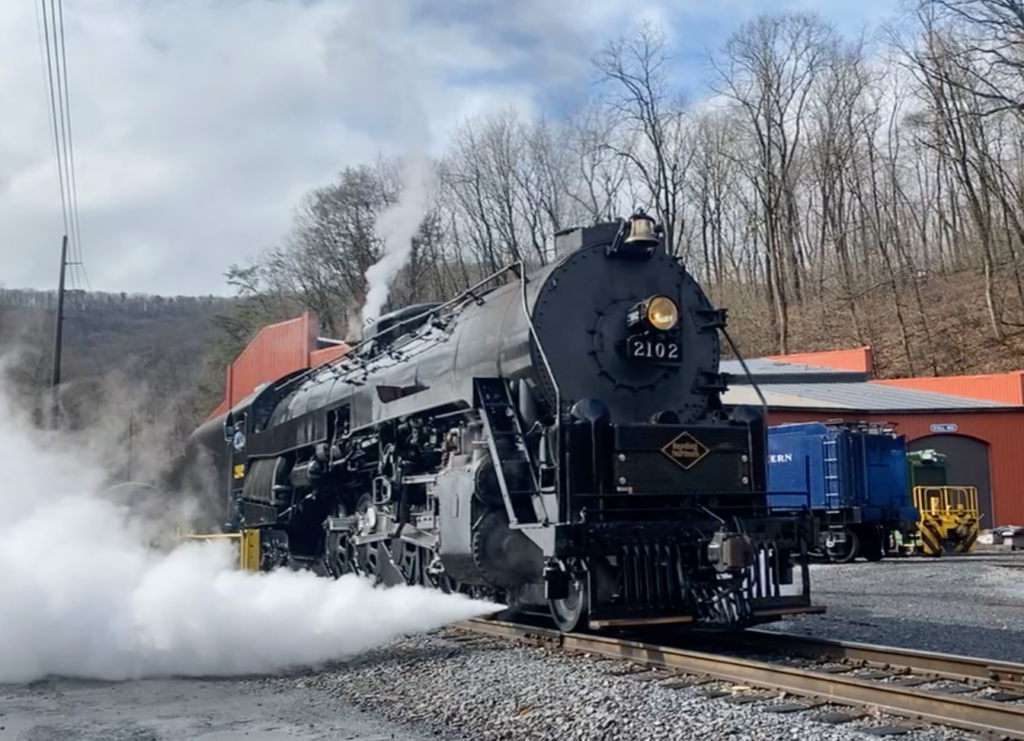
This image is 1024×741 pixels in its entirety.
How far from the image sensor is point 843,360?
36.0 m

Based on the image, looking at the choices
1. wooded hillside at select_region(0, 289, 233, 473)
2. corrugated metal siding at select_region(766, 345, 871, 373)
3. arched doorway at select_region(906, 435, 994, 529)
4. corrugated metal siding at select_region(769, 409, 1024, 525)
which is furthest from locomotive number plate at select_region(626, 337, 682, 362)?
corrugated metal siding at select_region(766, 345, 871, 373)

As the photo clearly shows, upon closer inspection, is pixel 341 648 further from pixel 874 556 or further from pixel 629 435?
pixel 874 556

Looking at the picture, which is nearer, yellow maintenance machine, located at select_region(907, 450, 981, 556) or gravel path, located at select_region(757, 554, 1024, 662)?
gravel path, located at select_region(757, 554, 1024, 662)

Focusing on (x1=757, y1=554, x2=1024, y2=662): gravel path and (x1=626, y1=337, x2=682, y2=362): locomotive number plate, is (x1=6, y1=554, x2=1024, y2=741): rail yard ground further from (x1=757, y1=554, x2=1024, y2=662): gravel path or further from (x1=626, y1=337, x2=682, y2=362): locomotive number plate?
(x1=626, y1=337, x2=682, y2=362): locomotive number plate

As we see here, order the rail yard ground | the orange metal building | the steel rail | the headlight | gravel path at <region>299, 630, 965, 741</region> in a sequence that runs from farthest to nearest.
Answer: the orange metal building → the headlight → the steel rail → the rail yard ground → gravel path at <region>299, 630, 965, 741</region>

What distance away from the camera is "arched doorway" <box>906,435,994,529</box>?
2927 centimetres

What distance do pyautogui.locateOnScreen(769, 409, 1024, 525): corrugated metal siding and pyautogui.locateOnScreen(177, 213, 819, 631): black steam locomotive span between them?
828 inches

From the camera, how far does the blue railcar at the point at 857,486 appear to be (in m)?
21.7

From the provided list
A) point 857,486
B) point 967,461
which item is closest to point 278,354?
point 857,486

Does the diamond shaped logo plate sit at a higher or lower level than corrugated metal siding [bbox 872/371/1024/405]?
lower

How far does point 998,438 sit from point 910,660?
24909mm

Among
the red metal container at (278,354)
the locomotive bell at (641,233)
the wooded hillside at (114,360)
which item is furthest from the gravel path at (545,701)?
the red metal container at (278,354)

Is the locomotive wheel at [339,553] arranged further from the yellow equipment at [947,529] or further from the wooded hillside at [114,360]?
the yellow equipment at [947,529]

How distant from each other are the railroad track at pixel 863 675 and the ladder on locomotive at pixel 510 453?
1.09 meters
